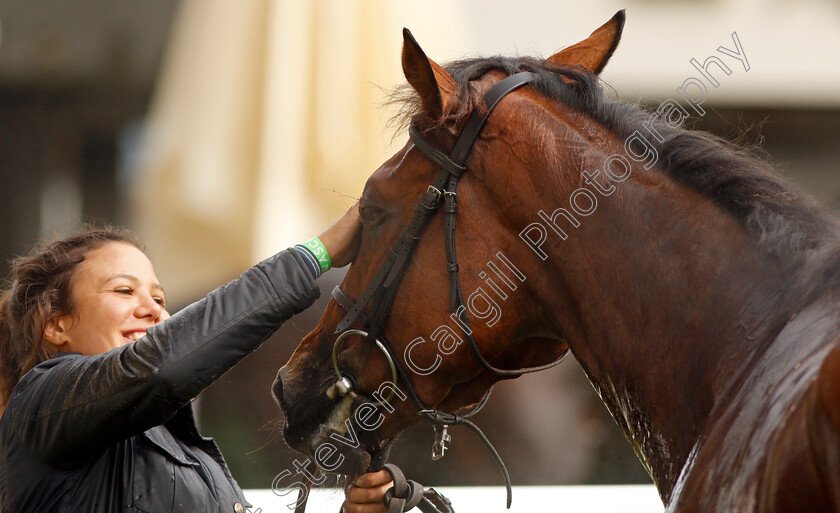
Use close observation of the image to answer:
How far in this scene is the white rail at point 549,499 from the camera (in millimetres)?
3549

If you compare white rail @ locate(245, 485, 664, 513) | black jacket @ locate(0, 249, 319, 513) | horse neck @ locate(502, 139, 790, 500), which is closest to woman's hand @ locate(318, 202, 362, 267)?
black jacket @ locate(0, 249, 319, 513)

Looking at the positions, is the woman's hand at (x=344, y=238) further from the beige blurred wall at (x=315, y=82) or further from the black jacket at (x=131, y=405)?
the beige blurred wall at (x=315, y=82)

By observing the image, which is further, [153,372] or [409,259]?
[409,259]

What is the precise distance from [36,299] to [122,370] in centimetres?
44

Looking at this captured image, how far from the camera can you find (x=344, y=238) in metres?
1.75

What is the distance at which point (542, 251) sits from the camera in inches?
61.3

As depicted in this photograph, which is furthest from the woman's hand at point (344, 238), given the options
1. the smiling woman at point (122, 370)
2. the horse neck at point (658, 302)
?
the horse neck at point (658, 302)

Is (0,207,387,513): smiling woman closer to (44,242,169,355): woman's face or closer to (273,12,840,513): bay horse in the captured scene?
(44,242,169,355): woman's face

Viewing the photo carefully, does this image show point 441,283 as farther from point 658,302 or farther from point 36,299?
point 36,299

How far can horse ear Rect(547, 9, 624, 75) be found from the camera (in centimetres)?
183

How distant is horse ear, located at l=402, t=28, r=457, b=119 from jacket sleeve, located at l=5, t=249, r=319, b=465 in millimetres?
434

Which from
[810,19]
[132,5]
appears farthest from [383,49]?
[810,19]

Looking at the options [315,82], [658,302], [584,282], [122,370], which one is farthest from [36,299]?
[315,82]

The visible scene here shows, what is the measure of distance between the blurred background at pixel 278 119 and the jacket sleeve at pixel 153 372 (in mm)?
2202
